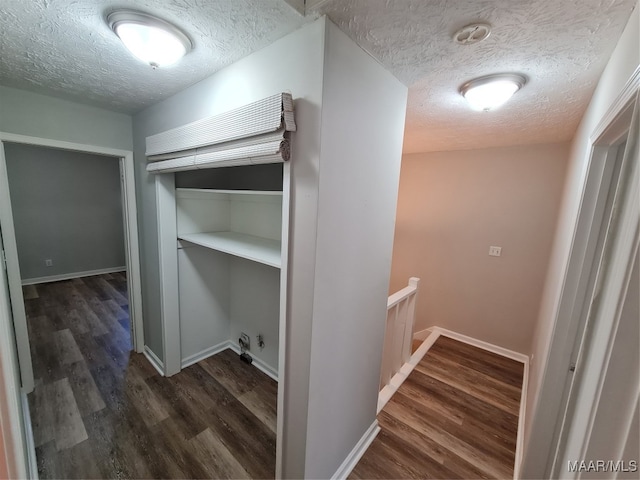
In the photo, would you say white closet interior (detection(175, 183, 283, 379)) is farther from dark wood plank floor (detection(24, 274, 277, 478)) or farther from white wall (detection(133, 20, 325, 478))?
white wall (detection(133, 20, 325, 478))

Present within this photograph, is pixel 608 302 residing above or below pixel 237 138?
below

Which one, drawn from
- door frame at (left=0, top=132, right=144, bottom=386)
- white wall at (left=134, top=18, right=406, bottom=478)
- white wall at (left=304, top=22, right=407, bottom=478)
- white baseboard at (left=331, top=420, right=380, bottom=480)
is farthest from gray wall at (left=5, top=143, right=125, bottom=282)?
white baseboard at (left=331, top=420, right=380, bottom=480)

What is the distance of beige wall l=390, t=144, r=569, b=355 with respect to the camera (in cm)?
269

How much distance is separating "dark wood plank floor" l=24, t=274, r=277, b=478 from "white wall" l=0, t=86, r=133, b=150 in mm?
2070

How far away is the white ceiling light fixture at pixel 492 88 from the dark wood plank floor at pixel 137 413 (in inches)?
103

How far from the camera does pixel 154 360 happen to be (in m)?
2.49

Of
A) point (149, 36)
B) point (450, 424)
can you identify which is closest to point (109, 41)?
point (149, 36)

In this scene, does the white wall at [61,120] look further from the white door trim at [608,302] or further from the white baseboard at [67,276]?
the white baseboard at [67,276]

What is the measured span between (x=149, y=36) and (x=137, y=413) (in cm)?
247

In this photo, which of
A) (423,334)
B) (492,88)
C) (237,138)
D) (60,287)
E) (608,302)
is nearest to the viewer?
(608,302)

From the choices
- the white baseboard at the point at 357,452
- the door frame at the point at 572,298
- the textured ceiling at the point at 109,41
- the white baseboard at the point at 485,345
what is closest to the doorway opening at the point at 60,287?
the textured ceiling at the point at 109,41

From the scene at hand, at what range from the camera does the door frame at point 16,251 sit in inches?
72.9

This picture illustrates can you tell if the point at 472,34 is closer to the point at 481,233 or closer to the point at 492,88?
the point at 492,88

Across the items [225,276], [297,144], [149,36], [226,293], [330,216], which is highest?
[149,36]
